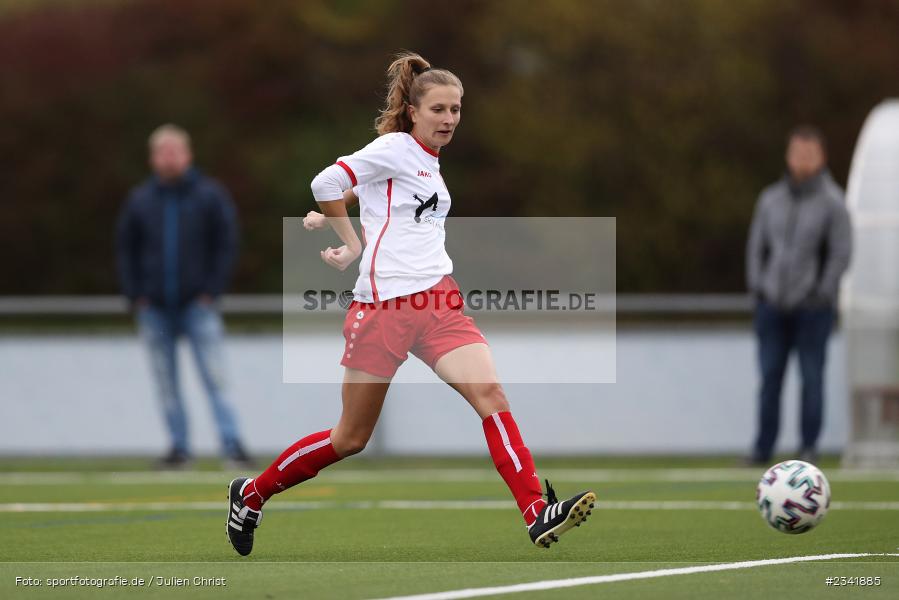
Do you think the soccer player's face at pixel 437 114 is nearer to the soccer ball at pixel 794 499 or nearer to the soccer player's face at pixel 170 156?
the soccer ball at pixel 794 499

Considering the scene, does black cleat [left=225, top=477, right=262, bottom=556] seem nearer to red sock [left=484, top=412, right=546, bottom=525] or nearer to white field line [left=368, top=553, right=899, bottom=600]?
red sock [left=484, top=412, right=546, bottom=525]

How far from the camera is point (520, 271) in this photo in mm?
30750

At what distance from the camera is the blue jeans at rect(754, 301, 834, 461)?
41.0 feet

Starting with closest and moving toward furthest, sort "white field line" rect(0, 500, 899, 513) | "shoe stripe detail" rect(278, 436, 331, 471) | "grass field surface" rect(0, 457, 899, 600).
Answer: "grass field surface" rect(0, 457, 899, 600) < "shoe stripe detail" rect(278, 436, 331, 471) < "white field line" rect(0, 500, 899, 513)

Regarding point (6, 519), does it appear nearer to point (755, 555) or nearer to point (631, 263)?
point (755, 555)

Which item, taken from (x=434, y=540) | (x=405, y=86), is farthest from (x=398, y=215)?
(x=434, y=540)

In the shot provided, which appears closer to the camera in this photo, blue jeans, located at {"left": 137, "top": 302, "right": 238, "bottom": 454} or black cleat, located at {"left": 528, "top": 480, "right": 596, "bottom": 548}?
black cleat, located at {"left": 528, "top": 480, "right": 596, "bottom": 548}

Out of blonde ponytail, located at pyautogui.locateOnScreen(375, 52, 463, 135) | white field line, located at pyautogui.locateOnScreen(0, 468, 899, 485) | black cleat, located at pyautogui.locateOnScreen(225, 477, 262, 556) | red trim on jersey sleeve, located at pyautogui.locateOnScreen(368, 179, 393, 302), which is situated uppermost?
blonde ponytail, located at pyautogui.locateOnScreen(375, 52, 463, 135)

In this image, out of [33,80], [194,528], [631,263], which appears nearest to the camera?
[194,528]

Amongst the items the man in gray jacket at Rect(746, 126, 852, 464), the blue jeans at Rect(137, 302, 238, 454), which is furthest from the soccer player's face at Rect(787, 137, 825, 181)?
the blue jeans at Rect(137, 302, 238, 454)

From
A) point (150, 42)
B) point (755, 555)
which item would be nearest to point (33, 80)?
point (150, 42)

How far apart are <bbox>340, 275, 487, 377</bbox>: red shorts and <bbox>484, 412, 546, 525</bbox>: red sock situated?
0.36 m

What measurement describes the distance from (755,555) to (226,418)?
6650mm

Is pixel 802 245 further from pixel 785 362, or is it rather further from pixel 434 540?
pixel 434 540
